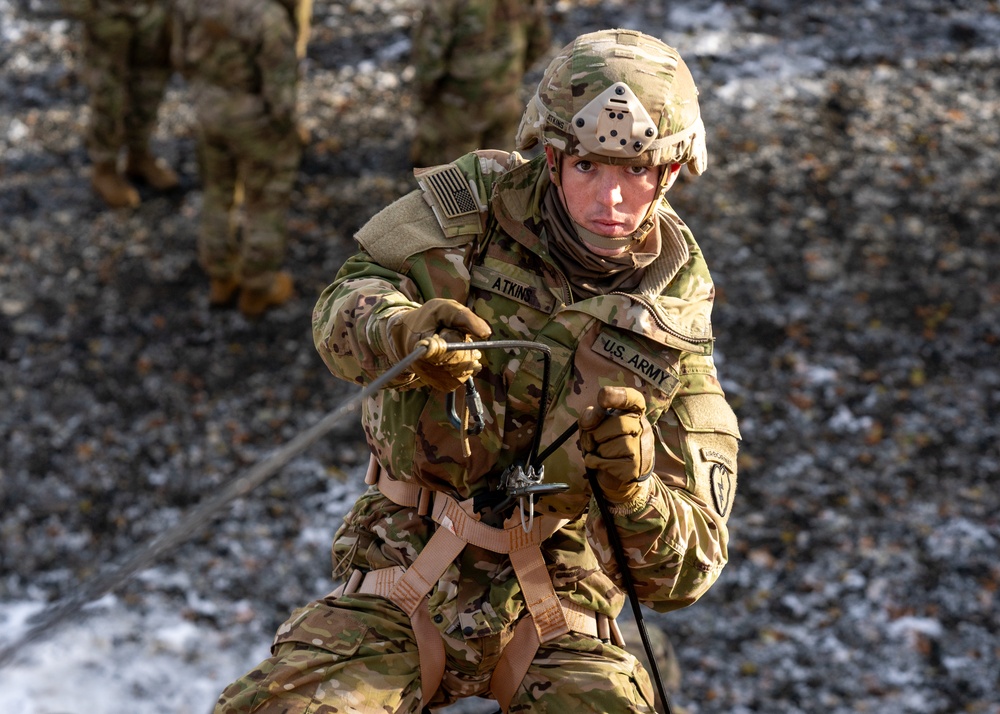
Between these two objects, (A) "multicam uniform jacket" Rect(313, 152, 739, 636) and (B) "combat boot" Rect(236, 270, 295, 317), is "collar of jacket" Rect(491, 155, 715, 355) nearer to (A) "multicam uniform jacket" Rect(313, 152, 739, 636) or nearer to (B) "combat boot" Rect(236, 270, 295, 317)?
(A) "multicam uniform jacket" Rect(313, 152, 739, 636)

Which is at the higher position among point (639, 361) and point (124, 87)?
point (639, 361)

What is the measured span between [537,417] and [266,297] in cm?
541

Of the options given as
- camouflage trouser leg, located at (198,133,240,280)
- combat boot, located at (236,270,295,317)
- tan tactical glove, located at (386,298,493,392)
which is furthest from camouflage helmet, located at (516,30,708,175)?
combat boot, located at (236,270,295,317)

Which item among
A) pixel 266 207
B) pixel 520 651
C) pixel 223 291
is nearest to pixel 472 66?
pixel 266 207

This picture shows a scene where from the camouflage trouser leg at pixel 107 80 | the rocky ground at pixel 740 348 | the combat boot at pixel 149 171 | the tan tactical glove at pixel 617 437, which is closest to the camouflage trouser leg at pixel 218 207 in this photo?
the rocky ground at pixel 740 348

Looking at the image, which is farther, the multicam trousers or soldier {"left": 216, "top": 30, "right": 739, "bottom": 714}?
the multicam trousers

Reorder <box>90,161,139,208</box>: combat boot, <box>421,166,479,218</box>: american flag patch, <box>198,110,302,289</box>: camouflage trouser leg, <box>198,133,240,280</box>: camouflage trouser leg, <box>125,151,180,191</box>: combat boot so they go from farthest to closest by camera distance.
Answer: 1. <box>125,151,180,191</box>: combat boot
2. <box>90,161,139,208</box>: combat boot
3. <box>198,133,240,280</box>: camouflage trouser leg
4. <box>198,110,302,289</box>: camouflage trouser leg
5. <box>421,166,479,218</box>: american flag patch

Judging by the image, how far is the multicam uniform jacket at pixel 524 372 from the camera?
10.8 feet

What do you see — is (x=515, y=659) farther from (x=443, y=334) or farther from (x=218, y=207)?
(x=218, y=207)

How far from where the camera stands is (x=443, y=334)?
276 cm

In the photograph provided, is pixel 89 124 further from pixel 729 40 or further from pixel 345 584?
pixel 345 584

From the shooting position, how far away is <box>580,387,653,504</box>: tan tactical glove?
9.30ft

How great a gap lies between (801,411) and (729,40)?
4.56 m

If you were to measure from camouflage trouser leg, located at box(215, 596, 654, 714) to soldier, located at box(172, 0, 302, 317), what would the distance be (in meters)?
5.02
